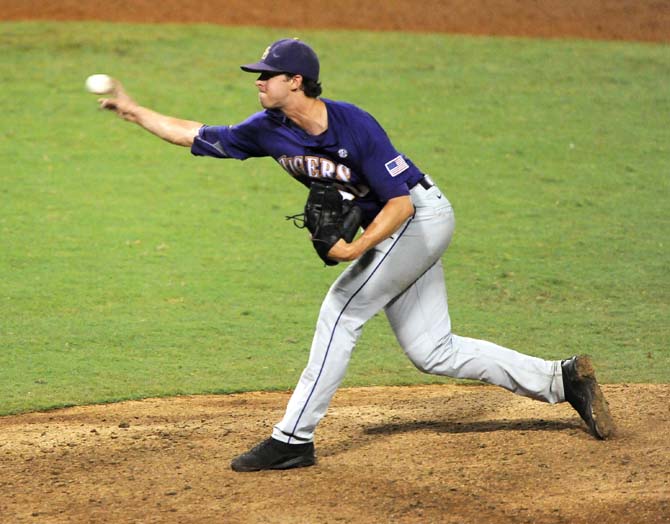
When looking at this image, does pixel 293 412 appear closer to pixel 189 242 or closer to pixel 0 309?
pixel 0 309

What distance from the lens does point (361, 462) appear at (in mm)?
4492

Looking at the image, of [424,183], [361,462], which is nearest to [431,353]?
[361,462]

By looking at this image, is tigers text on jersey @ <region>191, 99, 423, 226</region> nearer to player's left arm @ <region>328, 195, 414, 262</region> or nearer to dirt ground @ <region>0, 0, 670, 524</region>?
player's left arm @ <region>328, 195, 414, 262</region>

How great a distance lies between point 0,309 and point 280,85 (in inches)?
135

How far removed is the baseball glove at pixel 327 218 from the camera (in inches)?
163

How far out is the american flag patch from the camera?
4.21m

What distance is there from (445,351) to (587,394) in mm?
655

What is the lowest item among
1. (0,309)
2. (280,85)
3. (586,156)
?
(0,309)

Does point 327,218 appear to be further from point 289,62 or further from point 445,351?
point 445,351

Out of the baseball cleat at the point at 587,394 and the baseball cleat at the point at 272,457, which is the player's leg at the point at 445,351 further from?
the baseball cleat at the point at 272,457

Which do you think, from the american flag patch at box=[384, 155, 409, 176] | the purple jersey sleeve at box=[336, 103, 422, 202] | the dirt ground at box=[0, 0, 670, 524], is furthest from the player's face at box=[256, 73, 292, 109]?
the dirt ground at box=[0, 0, 670, 524]

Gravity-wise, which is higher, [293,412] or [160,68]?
[160,68]

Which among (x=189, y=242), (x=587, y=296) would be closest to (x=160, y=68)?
(x=189, y=242)

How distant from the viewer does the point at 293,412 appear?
4.36m
